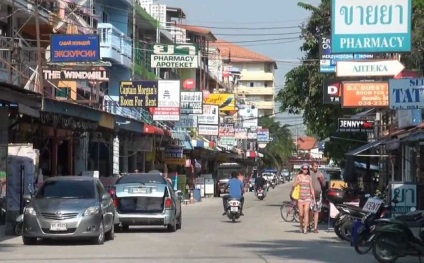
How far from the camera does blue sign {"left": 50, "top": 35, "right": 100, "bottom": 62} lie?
30234 mm

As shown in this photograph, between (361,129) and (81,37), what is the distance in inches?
513

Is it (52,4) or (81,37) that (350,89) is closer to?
(81,37)

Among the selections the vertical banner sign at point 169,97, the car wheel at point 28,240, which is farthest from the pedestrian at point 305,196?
the vertical banner sign at point 169,97

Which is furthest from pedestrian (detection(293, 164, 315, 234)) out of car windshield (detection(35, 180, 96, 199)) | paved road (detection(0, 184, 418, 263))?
car windshield (detection(35, 180, 96, 199))

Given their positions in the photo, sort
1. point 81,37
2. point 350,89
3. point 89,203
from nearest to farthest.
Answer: point 89,203, point 350,89, point 81,37

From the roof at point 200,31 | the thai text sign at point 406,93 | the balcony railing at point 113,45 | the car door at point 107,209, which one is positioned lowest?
the car door at point 107,209

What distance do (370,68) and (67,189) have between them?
7.77m

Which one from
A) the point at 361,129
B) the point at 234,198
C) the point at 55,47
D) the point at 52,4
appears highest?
the point at 52,4

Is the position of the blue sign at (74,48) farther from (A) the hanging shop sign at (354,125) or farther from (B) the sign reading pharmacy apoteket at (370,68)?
(A) the hanging shop sign at (354,125)

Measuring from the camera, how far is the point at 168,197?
26.2m

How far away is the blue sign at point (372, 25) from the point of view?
64.7ft

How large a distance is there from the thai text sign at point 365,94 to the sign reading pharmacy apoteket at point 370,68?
490 cm

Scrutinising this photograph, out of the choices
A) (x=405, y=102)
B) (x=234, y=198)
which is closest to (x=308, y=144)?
(x=234, y=198)

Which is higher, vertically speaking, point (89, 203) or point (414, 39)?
point (414, 39)
